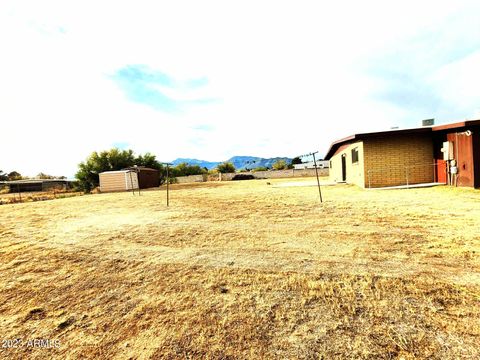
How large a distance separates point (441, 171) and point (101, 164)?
4092 cm

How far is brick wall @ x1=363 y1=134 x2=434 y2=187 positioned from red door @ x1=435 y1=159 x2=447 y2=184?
30 centimetres

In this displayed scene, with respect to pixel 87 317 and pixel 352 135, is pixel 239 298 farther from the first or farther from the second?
pixel 352 135

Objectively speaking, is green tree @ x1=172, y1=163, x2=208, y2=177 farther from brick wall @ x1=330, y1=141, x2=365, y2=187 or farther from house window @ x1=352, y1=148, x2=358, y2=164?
house window @ x1=352, y1=148, x2=358, y2=164

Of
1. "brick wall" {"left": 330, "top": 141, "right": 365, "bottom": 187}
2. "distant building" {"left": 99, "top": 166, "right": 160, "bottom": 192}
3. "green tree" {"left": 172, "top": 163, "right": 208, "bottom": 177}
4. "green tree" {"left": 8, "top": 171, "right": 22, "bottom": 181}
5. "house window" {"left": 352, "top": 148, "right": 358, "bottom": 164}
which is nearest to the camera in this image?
"brick wall" {"left": 330, "top": 141, "right": 365, "bottom": 187}

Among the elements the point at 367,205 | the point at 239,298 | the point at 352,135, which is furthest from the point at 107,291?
the point at 352,135

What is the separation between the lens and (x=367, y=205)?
9.22m

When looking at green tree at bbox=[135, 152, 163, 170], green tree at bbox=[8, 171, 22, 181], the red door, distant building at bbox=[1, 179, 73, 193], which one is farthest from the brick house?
green tree at bbox=[8, 171, 22, 181]

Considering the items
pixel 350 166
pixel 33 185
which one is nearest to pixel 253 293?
pixel 350 166

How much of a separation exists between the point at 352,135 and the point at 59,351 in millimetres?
16673

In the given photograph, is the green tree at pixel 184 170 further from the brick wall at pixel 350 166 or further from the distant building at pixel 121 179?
the brick wall at pixel 350 166

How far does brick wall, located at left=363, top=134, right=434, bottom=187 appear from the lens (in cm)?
1491

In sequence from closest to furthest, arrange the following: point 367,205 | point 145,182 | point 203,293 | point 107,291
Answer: point 203,293
point 107,291
point 367,205
point 145,182

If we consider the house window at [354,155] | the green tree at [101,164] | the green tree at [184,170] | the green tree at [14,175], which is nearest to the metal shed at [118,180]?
the green tree at [101,164]

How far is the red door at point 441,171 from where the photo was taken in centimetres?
1388
